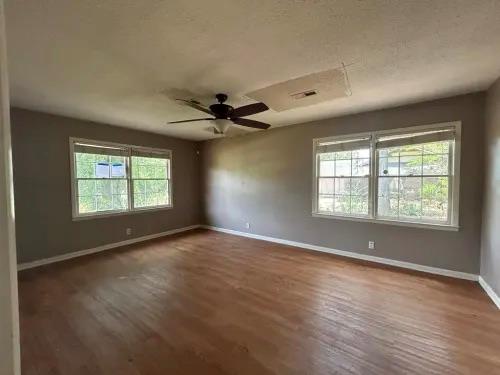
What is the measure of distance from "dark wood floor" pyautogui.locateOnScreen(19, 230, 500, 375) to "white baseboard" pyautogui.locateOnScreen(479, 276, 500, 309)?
2.4 inches

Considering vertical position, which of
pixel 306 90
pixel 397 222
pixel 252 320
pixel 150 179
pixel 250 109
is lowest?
pixel 252 320

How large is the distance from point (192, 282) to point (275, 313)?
1248mm

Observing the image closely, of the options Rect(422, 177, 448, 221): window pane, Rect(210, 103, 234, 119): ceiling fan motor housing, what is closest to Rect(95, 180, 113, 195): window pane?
Rect(210, 103, 234, 119): ceiling fan motor housing

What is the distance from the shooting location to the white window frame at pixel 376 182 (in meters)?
3.25

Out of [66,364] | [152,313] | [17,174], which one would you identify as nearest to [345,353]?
[152,313]

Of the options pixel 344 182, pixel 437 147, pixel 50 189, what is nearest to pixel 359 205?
pixel 344 182

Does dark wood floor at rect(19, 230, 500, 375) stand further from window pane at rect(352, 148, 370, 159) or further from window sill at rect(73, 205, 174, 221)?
window pane at rect(352, 148, 370, 159)

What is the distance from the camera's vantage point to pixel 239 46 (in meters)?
2.02

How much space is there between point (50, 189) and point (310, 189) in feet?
14.2

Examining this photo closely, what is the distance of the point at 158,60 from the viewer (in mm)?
2221

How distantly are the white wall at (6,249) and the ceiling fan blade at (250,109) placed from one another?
2.48 meters

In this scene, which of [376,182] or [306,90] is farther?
[376,182]

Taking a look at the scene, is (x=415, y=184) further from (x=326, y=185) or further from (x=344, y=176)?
(x=326, y=185)

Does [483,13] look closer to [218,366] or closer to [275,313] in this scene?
[275,313]
